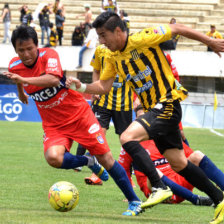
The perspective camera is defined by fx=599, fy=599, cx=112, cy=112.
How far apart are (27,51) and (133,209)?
204 centimetres

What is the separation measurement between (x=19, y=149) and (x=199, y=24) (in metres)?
18.3

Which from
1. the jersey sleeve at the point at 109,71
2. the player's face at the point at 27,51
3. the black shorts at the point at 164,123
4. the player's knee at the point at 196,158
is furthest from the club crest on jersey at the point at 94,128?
the player's knee at the point at 196,158

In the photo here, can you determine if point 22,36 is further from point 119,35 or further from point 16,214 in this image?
point 16,214

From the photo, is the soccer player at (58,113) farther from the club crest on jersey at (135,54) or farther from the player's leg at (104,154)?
the club crest on jersey at (135,54)

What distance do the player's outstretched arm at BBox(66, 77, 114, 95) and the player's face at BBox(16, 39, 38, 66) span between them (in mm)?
625

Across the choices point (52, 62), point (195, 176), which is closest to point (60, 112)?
point (52, 62)

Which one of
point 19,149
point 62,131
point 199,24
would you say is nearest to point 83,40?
point 199,24

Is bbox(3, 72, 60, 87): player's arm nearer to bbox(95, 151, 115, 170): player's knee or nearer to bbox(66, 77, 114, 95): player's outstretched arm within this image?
bbox(66, 77, 114, 95): player's outstretched arm

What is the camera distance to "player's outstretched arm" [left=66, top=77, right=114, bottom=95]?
6.20 metres

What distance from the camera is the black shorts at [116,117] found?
992cm

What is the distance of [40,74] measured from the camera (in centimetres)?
666

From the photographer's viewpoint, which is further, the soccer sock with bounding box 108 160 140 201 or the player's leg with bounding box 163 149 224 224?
the soccer sock with bounding box 108 160 140 201

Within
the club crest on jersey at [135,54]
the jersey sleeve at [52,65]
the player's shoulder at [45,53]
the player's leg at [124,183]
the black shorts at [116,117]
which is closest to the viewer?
the club crest on jersey at [135,54]

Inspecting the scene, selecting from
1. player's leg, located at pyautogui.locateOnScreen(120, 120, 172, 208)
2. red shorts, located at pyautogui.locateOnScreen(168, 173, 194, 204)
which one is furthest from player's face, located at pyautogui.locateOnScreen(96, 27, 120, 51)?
red shorts, located at pyautogui.locateOnScreen(168, 173, 194, 204)
